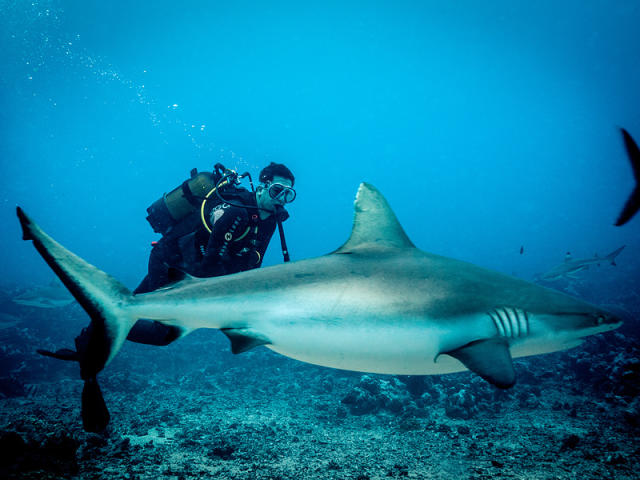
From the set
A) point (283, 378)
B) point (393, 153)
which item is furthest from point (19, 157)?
point (393, 153)

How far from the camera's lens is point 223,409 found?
549 cm

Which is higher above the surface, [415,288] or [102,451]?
[415,288]

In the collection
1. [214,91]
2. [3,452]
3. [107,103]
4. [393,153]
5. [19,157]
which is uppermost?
[393,153]

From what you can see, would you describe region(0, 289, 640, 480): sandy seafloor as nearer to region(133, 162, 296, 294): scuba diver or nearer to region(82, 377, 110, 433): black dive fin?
region(82, 377, 110, 433): black dive fin

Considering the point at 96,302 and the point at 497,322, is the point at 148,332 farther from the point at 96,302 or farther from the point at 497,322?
the point at 497,322

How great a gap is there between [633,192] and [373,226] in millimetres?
2193

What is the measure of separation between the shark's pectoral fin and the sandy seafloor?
1.50 metres

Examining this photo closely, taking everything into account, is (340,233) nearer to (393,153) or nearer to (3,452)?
(393,153)

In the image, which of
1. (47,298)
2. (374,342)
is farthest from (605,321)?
(47,298)

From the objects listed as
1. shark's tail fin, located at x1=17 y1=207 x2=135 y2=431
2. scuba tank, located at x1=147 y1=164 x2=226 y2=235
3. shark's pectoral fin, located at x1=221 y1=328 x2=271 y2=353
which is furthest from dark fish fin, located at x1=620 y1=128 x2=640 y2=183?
scuba tank, located at x1=147 y1=164 x2=226 y2=235

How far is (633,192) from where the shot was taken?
2.34 m

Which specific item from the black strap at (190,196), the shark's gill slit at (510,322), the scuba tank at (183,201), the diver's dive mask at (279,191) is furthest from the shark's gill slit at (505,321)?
the black strap at (190,196)

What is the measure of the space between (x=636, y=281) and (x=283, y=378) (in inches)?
1013

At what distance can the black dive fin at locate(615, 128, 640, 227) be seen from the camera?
2.30m
